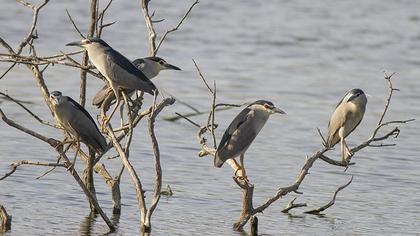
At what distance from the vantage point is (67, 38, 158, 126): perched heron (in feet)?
31.3

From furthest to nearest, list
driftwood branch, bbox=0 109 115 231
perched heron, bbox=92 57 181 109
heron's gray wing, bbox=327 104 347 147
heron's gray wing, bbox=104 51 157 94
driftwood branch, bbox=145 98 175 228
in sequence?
1. heron's gray wing, bbox=327 104 347 147
2. perched heron, bbox=92 57 181 109
3. heron's gray wing, bbox=104 51 157 94
4. driftwood branch, bbox=0 109 115 231
5. driftwood branch, bbox=145 98 175 228

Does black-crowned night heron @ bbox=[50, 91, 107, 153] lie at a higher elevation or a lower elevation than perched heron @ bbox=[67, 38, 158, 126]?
lower

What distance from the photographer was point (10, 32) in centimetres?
2147

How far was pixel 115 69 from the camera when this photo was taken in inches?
379

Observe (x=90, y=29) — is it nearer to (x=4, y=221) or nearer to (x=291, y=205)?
(x=4, y=221)

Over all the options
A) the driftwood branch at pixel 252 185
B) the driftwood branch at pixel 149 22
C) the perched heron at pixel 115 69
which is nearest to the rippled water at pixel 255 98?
the driftwood branch at pixel 252 185

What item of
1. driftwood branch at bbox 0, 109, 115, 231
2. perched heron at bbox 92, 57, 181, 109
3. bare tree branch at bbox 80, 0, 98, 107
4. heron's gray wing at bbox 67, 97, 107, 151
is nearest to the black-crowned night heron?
heron's gray wing at bbox 67, 97, 107, 151

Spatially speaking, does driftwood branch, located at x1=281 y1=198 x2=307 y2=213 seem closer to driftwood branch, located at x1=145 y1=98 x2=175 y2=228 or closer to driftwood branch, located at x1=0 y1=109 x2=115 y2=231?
driftwood branch, located at x1=145 y1=98 x2=175 y2=228

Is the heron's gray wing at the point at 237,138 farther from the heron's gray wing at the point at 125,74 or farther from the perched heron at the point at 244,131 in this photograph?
the heron's gray wing at the point at 125,74

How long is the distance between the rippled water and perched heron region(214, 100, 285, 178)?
2.63ft

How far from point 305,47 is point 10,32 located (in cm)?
597

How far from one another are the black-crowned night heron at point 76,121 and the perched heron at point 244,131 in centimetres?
107

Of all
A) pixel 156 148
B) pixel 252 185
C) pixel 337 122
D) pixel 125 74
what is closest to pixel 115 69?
pixel 125 74

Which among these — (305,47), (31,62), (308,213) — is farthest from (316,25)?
(31,62)
